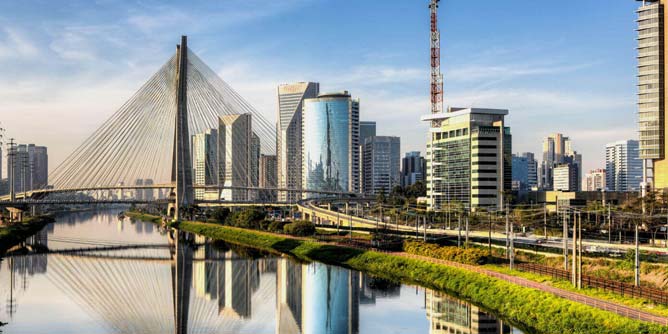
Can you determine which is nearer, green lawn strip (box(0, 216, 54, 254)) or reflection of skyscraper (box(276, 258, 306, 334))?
reflection of skyscraper (box(276, 258, 306, 334))

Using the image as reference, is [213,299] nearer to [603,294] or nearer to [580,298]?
[580,298]

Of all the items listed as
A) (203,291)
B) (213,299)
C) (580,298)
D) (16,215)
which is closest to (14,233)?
(16,215)

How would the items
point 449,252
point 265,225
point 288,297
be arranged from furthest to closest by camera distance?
1. point 265,225
2. point 449,252
3. point 288,297

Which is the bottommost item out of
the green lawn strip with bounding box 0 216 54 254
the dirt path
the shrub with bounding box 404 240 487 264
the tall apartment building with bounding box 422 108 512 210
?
the green lawn strip with bounding box 0 216 54 254

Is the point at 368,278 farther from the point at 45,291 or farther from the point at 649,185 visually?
the point at 649,185

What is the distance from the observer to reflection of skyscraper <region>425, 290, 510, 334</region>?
3834 centimetres

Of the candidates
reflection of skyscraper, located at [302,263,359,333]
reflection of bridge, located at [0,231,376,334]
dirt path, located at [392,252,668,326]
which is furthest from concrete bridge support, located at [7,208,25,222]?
dirt path, located at [392,252,668,326]

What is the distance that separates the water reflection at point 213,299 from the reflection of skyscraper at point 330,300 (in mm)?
73

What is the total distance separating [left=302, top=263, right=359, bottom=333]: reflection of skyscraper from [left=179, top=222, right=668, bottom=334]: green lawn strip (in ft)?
11.2

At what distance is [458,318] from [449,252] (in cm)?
1408

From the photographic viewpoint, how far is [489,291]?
146ft

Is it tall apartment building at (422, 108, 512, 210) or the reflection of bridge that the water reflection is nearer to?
the reflection of bridge

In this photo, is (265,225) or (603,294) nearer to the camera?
(603,294)

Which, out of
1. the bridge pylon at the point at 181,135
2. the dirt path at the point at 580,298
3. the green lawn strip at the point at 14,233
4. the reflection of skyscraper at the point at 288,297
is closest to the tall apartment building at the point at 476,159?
the bridge pylon at the point at 181,135
